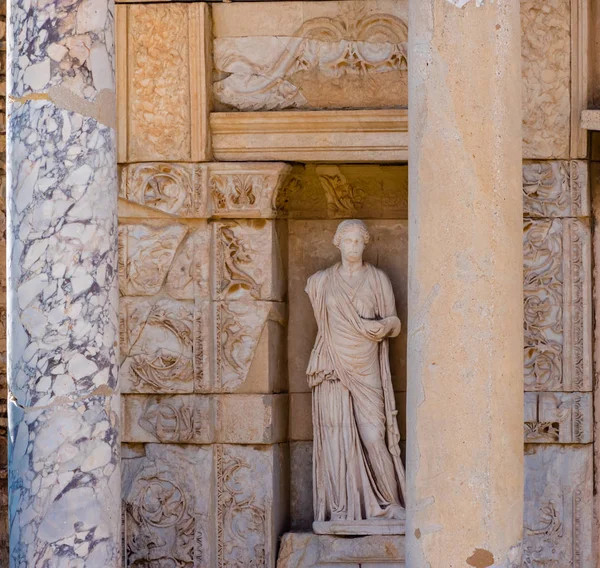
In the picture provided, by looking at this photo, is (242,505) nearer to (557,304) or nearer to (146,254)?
(146,254)

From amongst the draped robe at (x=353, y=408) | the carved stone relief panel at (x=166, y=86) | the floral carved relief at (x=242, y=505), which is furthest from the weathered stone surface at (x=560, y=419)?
the carved stone relief panel at (x=166, y=86)

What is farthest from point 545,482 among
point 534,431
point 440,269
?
point 440,269

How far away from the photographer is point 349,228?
954 cm

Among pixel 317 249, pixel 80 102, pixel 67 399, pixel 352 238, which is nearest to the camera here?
pixel 67 399

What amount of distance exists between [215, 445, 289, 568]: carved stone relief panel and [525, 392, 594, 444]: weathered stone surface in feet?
5.79

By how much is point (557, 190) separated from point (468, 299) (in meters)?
2.51

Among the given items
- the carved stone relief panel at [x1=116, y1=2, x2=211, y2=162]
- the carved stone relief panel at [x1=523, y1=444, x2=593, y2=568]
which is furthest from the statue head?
the carved stone relief panel at [x1=523, y1=444, x2=593, y2=568]

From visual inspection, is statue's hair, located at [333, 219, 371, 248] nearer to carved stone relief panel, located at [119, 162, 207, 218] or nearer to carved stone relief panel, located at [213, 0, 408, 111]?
carved stone relief panel, located at [213, 0, 408, 111]

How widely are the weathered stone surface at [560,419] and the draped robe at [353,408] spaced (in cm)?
92

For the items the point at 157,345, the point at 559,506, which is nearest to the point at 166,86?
the point at 157,345

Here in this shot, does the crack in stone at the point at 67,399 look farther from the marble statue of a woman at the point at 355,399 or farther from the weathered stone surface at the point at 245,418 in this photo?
the marble statue of a woman at the point at 355,399

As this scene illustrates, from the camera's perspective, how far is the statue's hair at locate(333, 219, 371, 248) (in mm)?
9547

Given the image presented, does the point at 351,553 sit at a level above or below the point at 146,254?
below

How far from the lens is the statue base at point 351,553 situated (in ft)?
31.0
